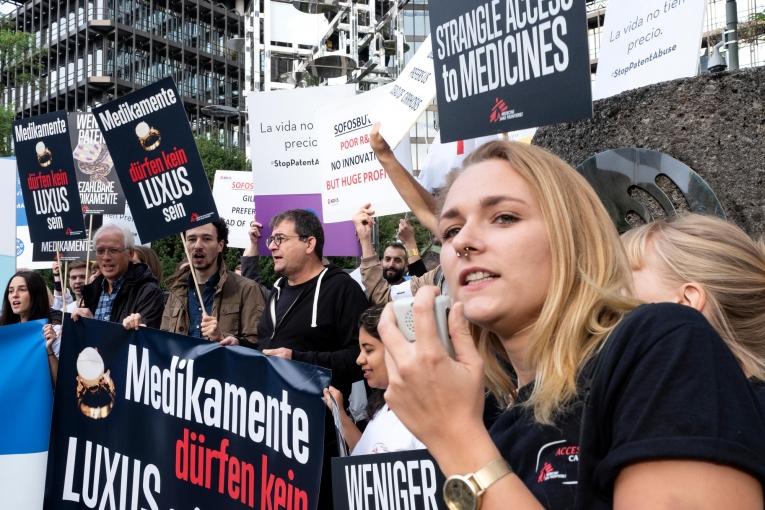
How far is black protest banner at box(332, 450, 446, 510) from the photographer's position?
2.50 m

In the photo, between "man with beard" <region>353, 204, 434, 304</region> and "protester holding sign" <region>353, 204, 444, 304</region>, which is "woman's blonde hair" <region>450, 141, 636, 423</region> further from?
"protester holding sign" <region>353, 204, 444, 304</region>

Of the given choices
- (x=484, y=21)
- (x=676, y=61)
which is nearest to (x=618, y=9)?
(x=676, y=61)

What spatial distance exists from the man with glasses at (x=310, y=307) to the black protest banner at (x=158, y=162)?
0.50 m

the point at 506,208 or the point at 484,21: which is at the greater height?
the point at 484,21

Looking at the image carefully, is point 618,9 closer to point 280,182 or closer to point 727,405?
point 280,182

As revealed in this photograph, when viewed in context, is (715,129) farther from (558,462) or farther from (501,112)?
(558,462)

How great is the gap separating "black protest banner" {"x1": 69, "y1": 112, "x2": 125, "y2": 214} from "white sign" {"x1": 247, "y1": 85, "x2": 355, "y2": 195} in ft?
7.52

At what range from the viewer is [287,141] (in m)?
6.77

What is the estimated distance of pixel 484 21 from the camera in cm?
318

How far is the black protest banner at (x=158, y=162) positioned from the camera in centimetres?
473

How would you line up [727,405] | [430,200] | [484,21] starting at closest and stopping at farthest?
[727,405]
[484,21]
[430,200]

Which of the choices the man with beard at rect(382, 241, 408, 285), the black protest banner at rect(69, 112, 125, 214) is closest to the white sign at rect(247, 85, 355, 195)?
the man with beard at rect(382, 241, 408, 285)

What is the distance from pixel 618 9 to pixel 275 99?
3.07 m

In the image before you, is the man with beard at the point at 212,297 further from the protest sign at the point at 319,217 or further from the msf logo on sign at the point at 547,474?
the msf logo on sign at the point at 547,474
